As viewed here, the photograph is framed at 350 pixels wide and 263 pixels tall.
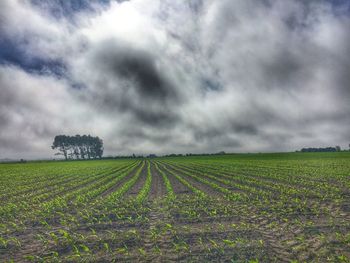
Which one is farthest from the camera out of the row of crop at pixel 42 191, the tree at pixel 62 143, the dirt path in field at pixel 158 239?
the tree at pixel 62 143

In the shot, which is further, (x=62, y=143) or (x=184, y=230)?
(x=62, y=143)

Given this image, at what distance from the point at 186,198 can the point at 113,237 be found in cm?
750

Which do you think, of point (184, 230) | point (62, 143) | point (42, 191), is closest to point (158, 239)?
point (184, 230)

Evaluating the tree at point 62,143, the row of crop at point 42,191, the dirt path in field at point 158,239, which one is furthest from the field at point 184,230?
the tree at point 62,143

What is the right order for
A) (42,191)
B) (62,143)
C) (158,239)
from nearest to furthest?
(158,239) < (42,191) < (62,143)

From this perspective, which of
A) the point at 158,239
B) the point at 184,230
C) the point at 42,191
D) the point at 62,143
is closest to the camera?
the point at 158,239

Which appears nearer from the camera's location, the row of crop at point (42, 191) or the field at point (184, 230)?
the field at point (184, 230)

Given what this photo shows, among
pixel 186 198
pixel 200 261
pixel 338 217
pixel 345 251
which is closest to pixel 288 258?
pixel 345 251

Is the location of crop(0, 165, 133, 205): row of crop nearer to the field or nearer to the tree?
the field

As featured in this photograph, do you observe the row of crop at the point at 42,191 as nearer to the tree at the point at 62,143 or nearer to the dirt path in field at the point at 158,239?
the dirt path in field at the point at 158,239

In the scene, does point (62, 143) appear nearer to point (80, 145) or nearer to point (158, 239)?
point (80, 145)

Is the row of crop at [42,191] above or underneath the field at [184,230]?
underneath

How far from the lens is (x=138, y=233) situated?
8805 millimetres

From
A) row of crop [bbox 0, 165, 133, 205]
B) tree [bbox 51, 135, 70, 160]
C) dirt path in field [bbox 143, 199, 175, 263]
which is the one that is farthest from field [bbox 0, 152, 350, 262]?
tree [bbox 51, 135, 70, 160]
